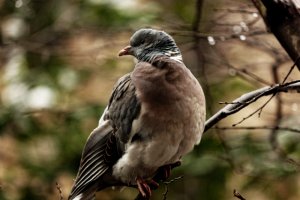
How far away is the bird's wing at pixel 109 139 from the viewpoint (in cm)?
356

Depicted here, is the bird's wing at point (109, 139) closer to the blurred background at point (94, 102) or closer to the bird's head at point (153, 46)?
the bird's head at point (153, 46)

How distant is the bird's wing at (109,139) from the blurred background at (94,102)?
97 centimetres

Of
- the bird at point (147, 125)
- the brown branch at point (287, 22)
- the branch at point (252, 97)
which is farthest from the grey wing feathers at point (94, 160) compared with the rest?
the brown branch at point (287, 22)

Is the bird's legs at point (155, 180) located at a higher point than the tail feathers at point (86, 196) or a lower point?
higher

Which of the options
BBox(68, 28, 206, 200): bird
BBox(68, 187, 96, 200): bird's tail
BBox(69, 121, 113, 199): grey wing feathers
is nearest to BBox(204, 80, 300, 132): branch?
BBox(68, 28, 206, 200): bird

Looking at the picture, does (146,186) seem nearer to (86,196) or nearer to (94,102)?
A: (86,196)

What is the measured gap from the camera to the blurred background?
4801 millimetres

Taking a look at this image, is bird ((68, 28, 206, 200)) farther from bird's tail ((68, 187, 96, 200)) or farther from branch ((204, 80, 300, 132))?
branch ((204, 80, 300, 132))

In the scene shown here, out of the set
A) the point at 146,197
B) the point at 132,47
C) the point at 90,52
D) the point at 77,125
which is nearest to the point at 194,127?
the point at 146,197

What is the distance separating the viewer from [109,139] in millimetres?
3658

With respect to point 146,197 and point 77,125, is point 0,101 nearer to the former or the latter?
point 77,125

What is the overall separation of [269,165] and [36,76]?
6.18ft

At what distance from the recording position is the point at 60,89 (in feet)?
17.1

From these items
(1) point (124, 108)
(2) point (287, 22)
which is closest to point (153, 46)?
(1) point (124, 108)
